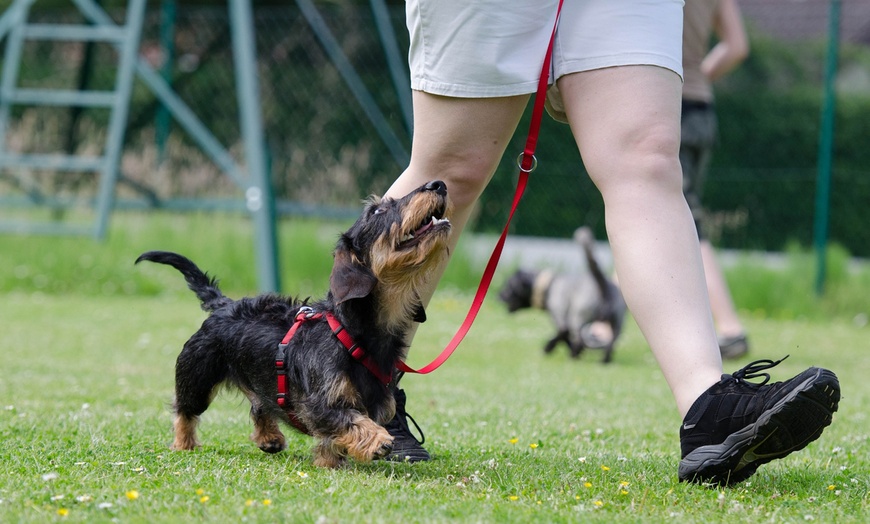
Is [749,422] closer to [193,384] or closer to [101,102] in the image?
[193,384]

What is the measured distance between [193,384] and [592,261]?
4193 millimetres

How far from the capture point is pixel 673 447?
4184 mm

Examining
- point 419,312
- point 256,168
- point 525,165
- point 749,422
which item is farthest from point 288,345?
point 256,168

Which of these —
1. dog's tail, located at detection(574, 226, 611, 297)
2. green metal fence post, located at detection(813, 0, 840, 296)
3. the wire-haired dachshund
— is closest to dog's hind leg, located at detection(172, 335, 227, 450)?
the wire-haired dachshund

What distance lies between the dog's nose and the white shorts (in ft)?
0.92

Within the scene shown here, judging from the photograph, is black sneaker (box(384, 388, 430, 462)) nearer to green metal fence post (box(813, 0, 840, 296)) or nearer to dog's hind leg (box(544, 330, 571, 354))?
dog's hind leg (box(544, 330, 571, 354))

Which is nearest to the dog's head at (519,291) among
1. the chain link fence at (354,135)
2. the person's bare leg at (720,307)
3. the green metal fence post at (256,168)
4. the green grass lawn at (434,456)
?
the green grass lawn at (434,456)

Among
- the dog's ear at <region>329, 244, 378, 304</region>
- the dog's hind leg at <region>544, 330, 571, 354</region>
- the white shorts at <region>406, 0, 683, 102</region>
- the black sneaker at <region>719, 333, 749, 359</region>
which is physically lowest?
the dog's hind leg at <region>544, 330, 571, 354</region>

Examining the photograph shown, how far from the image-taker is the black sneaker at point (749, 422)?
3020 millimetres

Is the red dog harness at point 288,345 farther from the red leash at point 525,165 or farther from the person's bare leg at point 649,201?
the person's bare leg at point 649,201

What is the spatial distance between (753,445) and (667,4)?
53.9 inches

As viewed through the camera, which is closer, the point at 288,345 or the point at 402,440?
the point at 288,345

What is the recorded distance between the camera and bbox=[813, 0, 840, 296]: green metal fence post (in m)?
11.1

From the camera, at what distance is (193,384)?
3.91 m
